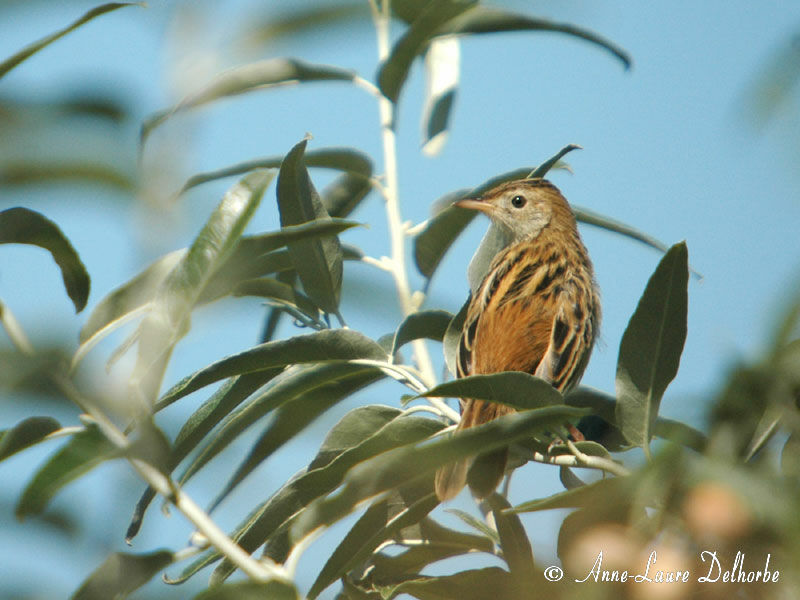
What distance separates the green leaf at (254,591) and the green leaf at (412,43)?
215 cm

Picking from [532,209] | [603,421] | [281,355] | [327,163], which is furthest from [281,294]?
[532,209]

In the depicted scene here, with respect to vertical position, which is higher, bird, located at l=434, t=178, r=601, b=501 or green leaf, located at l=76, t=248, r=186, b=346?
green leaf, located at l=76, t=248, r=186, b=346

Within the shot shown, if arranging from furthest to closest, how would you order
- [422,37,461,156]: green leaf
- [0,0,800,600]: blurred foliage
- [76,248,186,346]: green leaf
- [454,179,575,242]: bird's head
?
1. [454,179,575,242]: bird's head
2. [422,37,461,156]: green leaf
3. [76,248,186,346]: green leaf
4. [0,0,800,600]: blurred foliage

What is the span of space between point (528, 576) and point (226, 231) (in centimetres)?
87

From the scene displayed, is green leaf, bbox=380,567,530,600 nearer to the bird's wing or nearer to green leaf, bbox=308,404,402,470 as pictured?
green leaf, bbox=308,404,402,470

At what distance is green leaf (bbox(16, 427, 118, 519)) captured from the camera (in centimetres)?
130

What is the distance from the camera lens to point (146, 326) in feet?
5.70

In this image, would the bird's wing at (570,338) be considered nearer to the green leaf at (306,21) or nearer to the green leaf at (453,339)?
the green leaf at (453,339)

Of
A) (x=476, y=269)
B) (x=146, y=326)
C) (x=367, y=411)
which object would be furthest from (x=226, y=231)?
(x=476, y=269)

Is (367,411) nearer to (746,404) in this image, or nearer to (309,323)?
(309,323)

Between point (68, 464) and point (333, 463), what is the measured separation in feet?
2.46

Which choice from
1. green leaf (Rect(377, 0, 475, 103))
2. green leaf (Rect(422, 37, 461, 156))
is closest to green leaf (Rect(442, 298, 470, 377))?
green leaf (Rect(377, 0, 475, 103))

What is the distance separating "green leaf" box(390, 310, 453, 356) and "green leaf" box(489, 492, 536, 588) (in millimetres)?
511

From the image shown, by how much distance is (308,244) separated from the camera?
2574 mm
